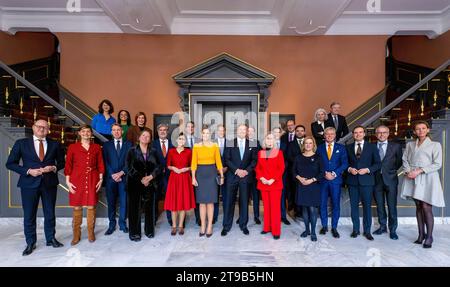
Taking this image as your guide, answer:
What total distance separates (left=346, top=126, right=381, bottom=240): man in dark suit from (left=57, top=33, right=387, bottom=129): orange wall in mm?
3161

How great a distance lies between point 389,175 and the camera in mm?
4016

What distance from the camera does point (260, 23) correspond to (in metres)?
7.04

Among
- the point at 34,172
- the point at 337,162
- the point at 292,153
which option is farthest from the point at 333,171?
the point at 34,172

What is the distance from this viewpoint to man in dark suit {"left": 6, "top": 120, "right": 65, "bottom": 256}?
3496 mm

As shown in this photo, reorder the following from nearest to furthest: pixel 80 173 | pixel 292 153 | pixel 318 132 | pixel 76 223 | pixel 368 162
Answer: pixel 80 173, pixel 76 223, pixel 368 162, pixel 292 153, pixel 318 132

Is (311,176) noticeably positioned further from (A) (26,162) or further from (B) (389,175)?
(A) (26,162)

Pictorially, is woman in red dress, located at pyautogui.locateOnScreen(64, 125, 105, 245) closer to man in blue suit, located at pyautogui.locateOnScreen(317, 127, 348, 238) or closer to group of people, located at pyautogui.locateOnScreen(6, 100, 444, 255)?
group of people, located at pyautogui.locateOnScreen(6, 100, 444, 255)

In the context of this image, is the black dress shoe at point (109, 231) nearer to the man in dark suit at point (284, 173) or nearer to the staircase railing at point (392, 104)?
the man in dark suit at point (284, 173)

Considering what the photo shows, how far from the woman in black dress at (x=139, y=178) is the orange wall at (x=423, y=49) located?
727 cm

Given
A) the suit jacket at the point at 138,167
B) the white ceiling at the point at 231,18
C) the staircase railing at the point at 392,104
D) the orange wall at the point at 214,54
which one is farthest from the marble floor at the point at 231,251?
the white ceiling at the point at 231,18

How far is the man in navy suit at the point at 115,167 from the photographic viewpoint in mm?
4090

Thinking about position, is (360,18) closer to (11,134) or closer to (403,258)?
(403,258)

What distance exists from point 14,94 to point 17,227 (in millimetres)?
2542

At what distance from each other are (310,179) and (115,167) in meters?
2.77
